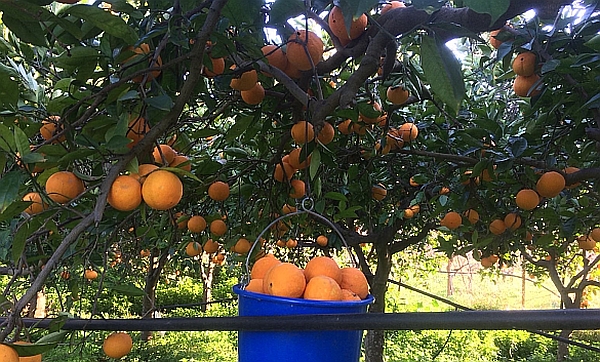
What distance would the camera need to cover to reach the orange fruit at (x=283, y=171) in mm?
1562

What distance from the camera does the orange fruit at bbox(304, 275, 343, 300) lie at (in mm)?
754

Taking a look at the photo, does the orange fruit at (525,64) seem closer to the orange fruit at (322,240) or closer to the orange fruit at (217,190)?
the orange fruit at (217,190)

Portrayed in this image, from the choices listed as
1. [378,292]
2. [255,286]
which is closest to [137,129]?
[255,286]

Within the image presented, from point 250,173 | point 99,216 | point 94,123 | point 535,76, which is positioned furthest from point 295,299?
point 250,173

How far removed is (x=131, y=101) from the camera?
3.10ft

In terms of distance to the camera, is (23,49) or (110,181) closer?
(110,181)

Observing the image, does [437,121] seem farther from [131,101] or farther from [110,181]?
[110,181]

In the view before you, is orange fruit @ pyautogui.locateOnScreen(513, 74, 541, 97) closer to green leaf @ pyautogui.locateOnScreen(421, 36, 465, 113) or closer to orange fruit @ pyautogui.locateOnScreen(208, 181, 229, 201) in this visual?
green leaf @ pyautogui.locateOnScreen(421, 36, 465, 113)

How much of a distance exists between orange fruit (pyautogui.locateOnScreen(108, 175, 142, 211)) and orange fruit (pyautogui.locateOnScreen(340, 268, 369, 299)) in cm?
37

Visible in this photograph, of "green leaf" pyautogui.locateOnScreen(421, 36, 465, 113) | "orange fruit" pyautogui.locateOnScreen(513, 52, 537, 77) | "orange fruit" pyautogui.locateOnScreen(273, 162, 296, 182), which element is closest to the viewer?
"green leaf" pyautogui.locateOnScreen(421, 36, 465, 113)

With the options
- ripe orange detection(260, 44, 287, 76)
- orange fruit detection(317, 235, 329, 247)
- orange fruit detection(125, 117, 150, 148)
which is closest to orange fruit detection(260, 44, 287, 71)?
ripe orange detection(260, 44, 287, 76)

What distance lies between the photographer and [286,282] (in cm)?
76

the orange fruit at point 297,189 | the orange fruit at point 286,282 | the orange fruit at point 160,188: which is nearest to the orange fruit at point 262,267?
the orange fruit at point 286,282

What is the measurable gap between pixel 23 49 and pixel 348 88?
0.95m
